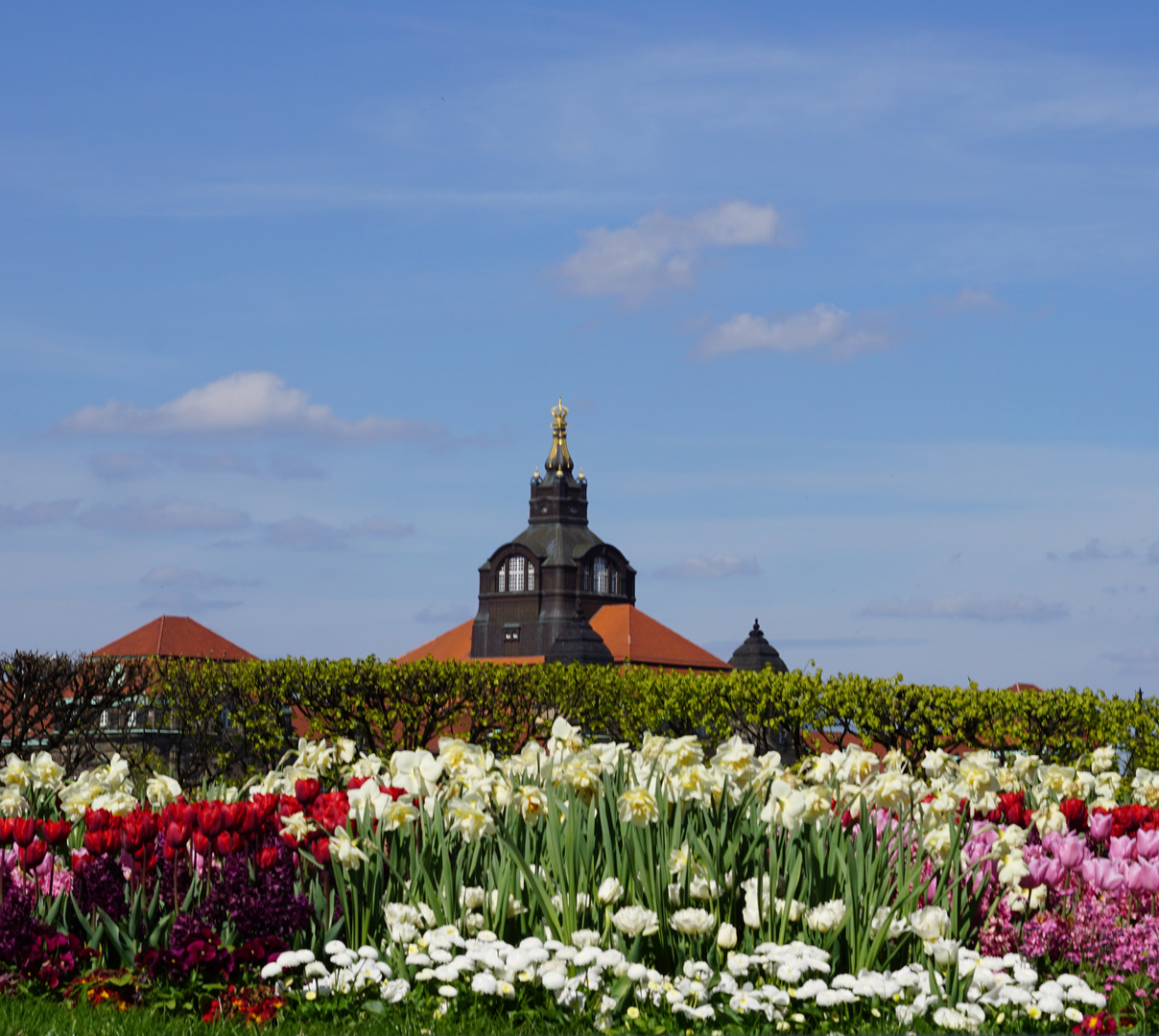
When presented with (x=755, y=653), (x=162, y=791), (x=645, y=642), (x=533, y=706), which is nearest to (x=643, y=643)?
(x=645, y=642)

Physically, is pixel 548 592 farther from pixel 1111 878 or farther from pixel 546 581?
pixel 1111 878

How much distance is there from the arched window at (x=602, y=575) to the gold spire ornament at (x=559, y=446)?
8.37 meters

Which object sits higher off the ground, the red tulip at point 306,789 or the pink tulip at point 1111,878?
the red tulip at point 306,789

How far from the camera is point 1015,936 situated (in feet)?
21.0

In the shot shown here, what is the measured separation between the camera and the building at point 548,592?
78875 millimetres

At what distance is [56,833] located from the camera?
6770 millimetres

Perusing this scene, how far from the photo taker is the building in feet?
259

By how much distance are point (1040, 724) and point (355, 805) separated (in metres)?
13.4

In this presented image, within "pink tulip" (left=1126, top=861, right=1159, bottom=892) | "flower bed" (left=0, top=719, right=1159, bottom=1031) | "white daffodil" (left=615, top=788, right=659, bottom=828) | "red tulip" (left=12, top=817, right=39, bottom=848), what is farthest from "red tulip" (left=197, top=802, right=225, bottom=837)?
"pink tulip" (left=1126, top=861, right=1159, bottom=892)

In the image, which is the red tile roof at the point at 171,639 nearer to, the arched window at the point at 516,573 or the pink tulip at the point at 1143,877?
the arched window at the point at 516,573

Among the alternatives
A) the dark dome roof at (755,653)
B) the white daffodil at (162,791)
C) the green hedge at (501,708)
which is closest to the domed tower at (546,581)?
the dark dome roof at (755,653)

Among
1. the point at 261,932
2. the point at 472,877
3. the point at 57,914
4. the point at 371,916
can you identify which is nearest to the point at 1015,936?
the point at 472,877

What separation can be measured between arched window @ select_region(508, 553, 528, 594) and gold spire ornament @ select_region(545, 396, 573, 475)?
8.19m

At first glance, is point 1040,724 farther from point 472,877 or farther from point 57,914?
point 57,914
